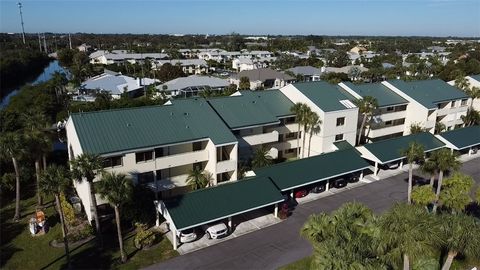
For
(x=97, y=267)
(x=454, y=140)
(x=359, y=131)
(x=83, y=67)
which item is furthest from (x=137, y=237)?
(x=83, y=67)

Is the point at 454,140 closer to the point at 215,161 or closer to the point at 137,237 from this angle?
the point at 215,161

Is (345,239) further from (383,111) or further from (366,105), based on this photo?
(383,111)

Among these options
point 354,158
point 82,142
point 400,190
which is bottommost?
point 400,190

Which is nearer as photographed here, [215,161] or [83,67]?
[215,161]

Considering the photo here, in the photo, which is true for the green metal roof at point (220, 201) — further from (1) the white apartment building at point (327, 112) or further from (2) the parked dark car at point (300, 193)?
(1) the white apartment building at point (327, 112)

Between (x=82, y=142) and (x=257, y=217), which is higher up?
(x=82, y=142)

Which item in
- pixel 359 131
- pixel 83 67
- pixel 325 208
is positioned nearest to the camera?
pixel 325 208

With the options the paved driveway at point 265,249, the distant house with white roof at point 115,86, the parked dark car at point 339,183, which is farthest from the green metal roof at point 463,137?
the distant house with white roof at point 115,86

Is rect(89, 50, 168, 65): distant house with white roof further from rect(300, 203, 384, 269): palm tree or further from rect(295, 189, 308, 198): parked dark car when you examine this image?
rect(300, 203, 384, 269): palm tree
